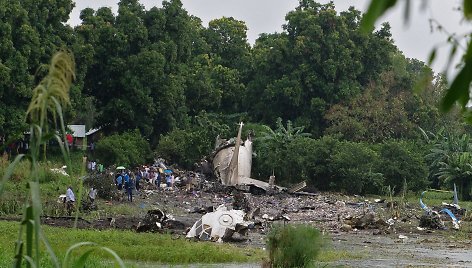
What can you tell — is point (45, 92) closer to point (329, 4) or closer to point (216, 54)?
point (329, 4)

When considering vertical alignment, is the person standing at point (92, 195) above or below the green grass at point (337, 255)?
above

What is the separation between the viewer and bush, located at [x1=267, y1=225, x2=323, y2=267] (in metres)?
13.5

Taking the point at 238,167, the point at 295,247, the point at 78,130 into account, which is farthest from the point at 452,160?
the point at 295,247

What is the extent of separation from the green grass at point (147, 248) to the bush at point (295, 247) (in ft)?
7.98

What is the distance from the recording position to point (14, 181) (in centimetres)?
3030

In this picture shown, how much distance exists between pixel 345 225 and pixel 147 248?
11120mm

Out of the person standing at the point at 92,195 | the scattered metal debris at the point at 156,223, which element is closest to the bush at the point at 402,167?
the person standing at the point at 92,195

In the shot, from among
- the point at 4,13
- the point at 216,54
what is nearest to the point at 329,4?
the point at 216,54

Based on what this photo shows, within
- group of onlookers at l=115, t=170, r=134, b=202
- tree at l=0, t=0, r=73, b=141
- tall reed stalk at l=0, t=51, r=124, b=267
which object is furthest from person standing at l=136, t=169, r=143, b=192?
tall reed stalk at l=0, t=51, r=124, b=267

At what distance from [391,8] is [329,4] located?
55.9m

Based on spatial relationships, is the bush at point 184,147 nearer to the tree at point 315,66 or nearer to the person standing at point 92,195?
the tree at point 315,66

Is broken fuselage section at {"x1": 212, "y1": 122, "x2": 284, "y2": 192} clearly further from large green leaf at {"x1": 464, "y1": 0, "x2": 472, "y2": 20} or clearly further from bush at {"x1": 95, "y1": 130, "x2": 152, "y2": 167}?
large green leaf at {"x1": 464, "y1": 0, "x2": 472, "y2": 20}

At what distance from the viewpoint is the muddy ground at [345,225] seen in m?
19.0

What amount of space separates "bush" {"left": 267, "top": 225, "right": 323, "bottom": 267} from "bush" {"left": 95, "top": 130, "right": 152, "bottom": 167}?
93.9 ft
